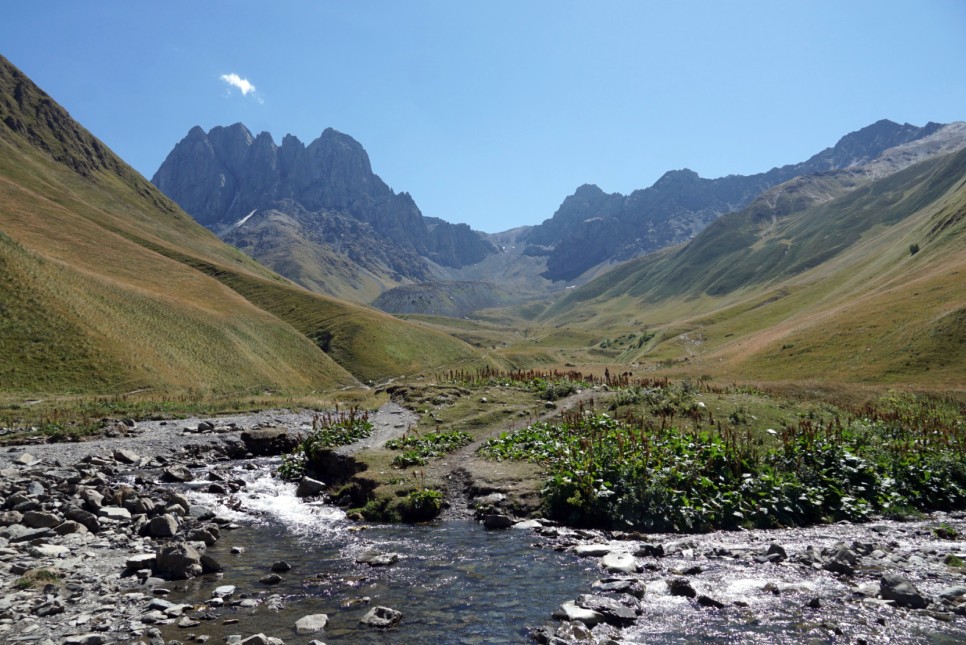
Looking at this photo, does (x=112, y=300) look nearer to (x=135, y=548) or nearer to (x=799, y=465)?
(x=135, y=548)

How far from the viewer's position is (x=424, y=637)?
41.4ft

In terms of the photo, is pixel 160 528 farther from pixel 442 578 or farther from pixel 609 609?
pixel 609 609

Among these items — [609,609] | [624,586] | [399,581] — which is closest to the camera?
[609,609]

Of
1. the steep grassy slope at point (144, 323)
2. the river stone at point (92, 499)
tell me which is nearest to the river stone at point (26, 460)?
the river stone at point (92, 499)

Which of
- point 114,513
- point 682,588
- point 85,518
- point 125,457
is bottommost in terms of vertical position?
point 682,588

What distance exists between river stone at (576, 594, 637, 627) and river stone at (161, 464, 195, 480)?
24443 millimetres

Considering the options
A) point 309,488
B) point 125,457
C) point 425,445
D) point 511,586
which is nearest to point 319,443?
point 309,488

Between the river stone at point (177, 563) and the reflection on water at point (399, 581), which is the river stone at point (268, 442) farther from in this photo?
the river stone at point (177, 563)

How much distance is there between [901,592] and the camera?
1368 centimetres

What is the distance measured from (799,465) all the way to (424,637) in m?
19.1

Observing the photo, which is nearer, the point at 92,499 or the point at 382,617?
the point at 382,617

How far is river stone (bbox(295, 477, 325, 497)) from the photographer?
27.5 m

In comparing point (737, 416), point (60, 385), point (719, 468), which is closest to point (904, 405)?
point (737, 416)

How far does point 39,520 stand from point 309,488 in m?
10.9
